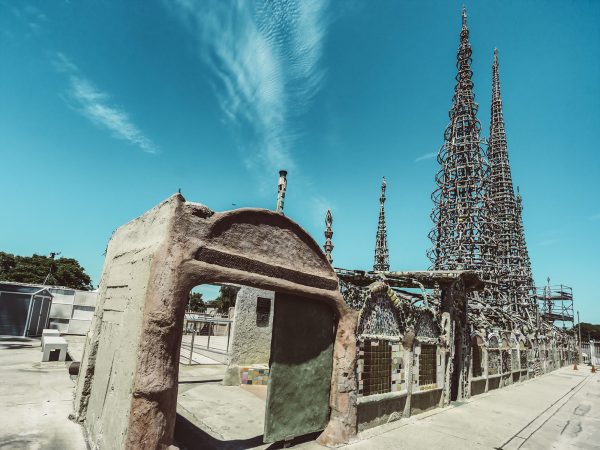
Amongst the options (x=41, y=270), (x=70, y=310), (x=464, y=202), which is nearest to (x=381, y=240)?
(x=464, y=202)

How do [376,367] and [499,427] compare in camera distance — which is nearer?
[376,367]

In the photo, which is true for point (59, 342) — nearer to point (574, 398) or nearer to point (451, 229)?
point (574, 398)

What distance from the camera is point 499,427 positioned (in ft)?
28.0

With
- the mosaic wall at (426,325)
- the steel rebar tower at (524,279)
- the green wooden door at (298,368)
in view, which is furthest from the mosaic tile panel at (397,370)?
the steel rebar tower at (524,279)

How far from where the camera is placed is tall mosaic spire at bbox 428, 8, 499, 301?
29.5m

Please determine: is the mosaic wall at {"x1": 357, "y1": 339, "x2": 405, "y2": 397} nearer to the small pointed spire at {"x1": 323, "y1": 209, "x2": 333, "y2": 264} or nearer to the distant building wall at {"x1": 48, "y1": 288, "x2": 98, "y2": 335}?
the small pointed spire at {"x1": 323, "y1": 209, "x2": 333, "y2": 264}

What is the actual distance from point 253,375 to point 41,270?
45019mm

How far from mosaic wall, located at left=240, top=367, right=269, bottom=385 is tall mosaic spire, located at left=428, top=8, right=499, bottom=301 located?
2235cm

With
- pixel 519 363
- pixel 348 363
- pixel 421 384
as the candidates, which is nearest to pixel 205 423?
pixel 348 363

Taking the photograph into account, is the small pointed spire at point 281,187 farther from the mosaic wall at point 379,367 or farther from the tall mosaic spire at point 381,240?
the tall mosaic spire at point 381,240

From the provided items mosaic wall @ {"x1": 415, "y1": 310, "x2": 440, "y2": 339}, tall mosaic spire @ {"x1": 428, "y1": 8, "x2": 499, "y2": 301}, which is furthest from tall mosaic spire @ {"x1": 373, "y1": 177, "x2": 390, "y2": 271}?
mosaic wall @ {"x1": 415, "y1": 310, "x2": 440, "y2": 339}

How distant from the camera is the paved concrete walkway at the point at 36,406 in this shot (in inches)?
216

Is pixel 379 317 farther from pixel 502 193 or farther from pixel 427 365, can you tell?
pixel 502 193

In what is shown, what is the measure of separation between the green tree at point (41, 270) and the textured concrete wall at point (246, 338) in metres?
41.5
